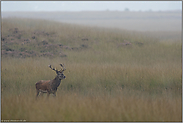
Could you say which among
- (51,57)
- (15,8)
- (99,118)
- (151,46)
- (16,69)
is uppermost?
(15,8)

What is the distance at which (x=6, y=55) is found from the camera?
1062 cm

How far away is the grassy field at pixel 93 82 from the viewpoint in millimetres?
3902

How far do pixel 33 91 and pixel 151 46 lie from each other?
10.4 metres

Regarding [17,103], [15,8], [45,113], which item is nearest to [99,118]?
[45,113]

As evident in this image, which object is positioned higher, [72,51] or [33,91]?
[72,51]

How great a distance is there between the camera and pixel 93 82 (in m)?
6.41

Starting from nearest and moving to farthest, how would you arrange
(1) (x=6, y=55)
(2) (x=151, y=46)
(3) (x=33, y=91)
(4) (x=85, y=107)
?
(4) (x=85, y=107)
(3) (x=33, y=91)
(1) (x=6, y=55)
(2) (x=151, y=46)

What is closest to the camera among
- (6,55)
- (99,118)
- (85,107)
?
(99,118)

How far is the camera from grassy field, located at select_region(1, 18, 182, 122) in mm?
3902

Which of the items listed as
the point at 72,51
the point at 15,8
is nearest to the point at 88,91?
the point at 72,51

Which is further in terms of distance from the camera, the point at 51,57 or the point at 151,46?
the point at 151,46

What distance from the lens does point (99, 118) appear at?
3.77m

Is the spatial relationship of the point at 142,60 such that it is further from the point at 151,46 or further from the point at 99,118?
the point at 99,118

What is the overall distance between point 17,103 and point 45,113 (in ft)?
2.94
